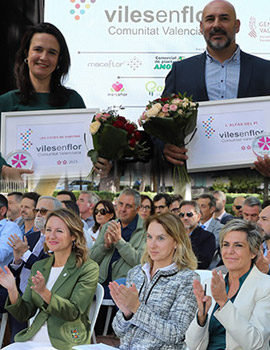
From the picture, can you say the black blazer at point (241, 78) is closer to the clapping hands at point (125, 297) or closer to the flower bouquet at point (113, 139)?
the flower bouquet at point (113, 139)

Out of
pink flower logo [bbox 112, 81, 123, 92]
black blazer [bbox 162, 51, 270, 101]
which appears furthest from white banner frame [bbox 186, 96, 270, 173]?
pink flower logo [bbox 112, 81, 123, 92]

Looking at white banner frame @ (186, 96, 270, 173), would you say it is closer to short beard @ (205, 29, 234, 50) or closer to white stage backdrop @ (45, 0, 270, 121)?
short beard @ (205, 29, 234, 50)

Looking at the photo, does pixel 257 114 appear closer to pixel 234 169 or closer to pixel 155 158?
pixel 234 169

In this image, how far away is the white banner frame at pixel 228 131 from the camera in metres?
4.68

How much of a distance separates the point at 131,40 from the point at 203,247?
2749 mm

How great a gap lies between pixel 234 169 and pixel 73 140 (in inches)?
49.7

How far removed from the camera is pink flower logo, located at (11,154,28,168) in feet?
15.3

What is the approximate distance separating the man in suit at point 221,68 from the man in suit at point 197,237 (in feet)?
3.20

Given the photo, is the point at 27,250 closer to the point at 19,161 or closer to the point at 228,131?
the point at 19,161

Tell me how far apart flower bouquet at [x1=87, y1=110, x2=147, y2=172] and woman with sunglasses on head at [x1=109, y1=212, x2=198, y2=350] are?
48.2 inches

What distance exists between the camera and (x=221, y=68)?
5.01 meters

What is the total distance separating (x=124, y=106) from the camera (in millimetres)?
6785

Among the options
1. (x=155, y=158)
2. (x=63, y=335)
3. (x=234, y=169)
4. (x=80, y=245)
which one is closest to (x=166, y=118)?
(x=155, y=158)

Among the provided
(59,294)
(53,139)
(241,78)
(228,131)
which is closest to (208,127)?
(228,131)
